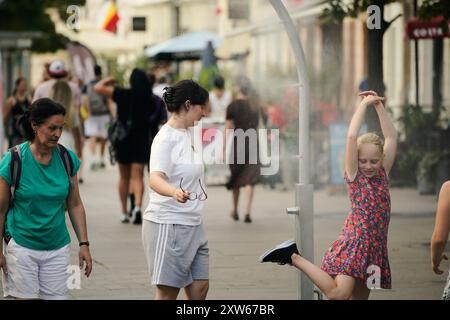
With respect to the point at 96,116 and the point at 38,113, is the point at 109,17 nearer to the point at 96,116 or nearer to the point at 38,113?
the point at 96,116

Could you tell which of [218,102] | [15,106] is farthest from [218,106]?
[15,106]

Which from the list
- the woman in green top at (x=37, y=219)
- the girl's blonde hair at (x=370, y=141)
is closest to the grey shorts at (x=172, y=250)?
the woman in green top at (x=37, y=219)

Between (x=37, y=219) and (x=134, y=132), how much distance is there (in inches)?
340

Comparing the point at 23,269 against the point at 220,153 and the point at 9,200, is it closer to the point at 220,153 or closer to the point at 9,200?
the point at 9,200

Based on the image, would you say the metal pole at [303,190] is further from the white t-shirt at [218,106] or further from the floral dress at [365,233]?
the white t-shirt at [218,106]

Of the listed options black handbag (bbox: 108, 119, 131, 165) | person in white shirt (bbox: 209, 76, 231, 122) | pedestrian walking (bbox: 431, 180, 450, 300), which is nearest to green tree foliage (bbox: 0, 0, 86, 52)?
person in white shirt (bbox: 209, 76, 231, 122)

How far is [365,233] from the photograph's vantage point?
8289 mm

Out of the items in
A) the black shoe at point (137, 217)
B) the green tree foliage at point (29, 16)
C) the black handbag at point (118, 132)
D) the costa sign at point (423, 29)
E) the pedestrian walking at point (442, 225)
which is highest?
the green tree foliage at point (29, 16)

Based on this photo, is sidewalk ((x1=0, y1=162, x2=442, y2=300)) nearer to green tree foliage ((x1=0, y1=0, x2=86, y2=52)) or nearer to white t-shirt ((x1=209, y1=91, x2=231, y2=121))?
white t-shirt ((x1=209, y1=91, x2=231, y2=121))

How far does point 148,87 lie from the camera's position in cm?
1598

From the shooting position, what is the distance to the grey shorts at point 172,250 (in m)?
7.84

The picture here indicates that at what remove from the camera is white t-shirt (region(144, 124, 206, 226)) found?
7.85 metres

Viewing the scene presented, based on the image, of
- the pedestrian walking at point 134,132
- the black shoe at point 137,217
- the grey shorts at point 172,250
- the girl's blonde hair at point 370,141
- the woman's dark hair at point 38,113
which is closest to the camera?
the woman's dark hair at point 38,113
